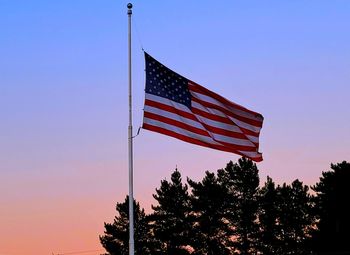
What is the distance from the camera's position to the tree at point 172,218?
80.2 m

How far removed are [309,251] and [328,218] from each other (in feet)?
22.0

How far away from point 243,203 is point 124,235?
15.5 metres

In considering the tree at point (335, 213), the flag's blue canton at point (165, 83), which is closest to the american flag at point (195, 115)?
the flag's blue canton at point (165, 83)

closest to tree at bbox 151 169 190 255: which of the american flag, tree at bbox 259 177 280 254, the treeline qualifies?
the treeline

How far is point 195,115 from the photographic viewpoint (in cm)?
1950

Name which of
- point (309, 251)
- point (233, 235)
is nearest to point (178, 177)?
point (233, 235)

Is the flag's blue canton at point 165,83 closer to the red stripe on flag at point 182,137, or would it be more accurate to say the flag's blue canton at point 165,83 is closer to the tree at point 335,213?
the red stripe on flag at point 182,137

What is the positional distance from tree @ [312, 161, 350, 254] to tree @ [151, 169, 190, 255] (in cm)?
1606

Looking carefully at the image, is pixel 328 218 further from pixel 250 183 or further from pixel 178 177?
pixel 178 177

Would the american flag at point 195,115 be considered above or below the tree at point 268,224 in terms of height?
below

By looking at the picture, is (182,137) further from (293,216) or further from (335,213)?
(293,216)

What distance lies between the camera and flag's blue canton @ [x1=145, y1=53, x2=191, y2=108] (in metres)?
18.9

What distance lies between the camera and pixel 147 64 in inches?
747

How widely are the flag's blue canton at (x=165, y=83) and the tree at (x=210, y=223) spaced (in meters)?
60.7
